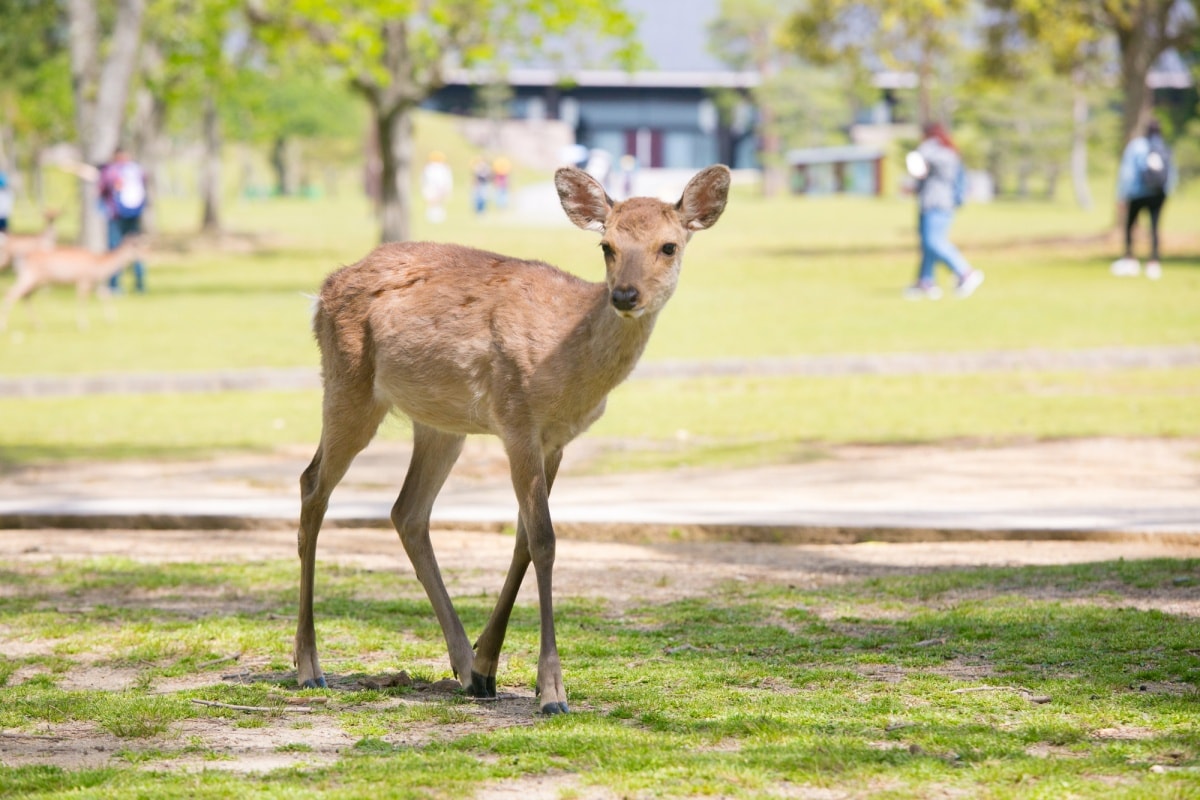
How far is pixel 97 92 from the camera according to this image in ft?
107

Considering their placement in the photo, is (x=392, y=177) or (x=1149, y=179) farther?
(x=392, y=177)

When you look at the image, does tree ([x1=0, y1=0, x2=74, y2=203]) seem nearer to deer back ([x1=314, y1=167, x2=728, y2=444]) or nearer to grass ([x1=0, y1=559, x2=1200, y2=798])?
grass ([x1=0, y1=559, x2=1200, y2=798])

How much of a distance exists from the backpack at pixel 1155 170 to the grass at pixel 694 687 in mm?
19595

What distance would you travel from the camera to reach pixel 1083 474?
11.3 m

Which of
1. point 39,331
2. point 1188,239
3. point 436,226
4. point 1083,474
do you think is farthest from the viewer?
point 436,226

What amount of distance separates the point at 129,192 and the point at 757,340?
1213cm

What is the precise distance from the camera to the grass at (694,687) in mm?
4809

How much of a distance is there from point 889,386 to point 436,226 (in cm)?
3012

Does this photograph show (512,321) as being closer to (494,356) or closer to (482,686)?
(494,356)

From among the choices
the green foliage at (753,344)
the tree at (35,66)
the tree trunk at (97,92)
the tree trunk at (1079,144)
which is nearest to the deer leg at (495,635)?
the green foliage at (753,344)

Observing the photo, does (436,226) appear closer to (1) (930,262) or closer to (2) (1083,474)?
(1) (930,262)

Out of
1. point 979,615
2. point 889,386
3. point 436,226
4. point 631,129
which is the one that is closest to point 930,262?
point 889,386

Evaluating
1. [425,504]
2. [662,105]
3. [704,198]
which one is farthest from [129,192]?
[662,105]

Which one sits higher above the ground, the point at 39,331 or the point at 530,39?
the point at 530,39
